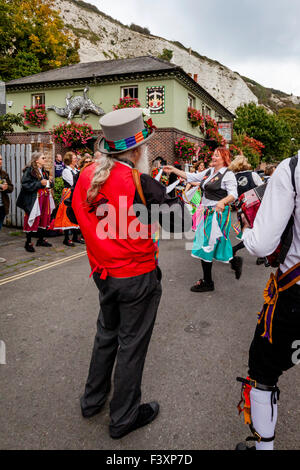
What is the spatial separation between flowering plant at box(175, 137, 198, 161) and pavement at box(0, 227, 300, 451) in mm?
13685

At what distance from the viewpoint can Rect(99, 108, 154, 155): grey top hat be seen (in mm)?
1923

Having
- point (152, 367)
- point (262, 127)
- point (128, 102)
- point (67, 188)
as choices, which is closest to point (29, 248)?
point (67, 188)

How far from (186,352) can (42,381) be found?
132 centimetres

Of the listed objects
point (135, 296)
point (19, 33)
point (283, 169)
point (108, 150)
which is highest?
point (19, 33)

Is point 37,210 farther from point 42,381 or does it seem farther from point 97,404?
point 97,404

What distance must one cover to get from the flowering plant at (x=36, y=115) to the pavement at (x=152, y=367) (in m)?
18.5

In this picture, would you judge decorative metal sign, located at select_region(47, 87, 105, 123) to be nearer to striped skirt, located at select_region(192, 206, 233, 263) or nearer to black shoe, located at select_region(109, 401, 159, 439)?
striped skirt, located at select_region(192, 206, 233, 263)

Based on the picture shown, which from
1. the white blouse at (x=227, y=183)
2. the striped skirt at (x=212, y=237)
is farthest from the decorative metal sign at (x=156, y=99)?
the striped skirt at (x=212, y=237)

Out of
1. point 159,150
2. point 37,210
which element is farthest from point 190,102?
point 37,210

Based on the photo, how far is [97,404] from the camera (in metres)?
2.31

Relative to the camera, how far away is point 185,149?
1814cm

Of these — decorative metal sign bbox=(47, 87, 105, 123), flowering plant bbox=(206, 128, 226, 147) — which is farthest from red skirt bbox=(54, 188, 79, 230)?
flowering plant bbox=(206, 128, 226, 147)

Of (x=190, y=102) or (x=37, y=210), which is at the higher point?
(x=190, y=102)

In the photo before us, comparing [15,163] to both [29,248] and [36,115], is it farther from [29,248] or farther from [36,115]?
[36,115]
